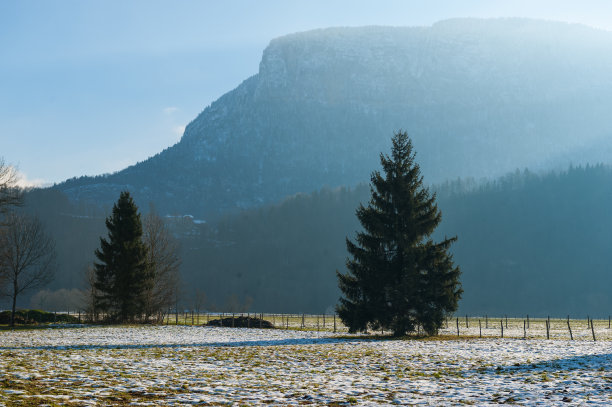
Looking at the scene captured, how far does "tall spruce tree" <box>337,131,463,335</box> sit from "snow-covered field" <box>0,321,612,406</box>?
38.2 ft

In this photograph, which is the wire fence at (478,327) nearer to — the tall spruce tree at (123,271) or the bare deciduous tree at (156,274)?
the bare deciduous tree at (156,274)

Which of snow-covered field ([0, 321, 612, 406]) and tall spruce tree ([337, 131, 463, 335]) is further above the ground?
tall spruce tree ([337, 131, 463, 335])

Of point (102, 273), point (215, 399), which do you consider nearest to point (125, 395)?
point (215, 399)

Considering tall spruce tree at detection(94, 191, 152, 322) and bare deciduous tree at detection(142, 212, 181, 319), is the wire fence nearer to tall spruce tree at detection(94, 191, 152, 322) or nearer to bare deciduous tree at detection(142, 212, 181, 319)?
bare deciduous tree at detection(142, 212, 181, 319)

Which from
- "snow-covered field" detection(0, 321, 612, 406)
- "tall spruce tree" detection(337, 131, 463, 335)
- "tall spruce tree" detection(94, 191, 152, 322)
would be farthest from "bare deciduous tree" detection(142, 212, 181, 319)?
"snow-covered field" detection(0, 321, 612, 406)

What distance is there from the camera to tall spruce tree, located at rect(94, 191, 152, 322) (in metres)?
52.2

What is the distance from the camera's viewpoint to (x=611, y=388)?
49.1 feet

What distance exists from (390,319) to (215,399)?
26675mm

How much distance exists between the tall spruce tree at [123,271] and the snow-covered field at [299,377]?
26.3 m

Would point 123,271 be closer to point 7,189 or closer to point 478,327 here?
point 7,189

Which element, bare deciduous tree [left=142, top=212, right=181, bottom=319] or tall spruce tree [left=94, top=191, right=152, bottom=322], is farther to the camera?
bare deciduous tree [left=142, top=212, right=181, bottom=319]

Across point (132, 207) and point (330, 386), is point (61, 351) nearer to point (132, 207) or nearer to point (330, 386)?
point (330, 386)

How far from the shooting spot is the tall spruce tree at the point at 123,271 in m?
52.2

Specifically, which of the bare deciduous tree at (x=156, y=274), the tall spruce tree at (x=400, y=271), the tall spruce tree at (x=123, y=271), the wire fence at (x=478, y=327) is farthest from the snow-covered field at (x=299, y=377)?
the bare deciduous tree at (x=156, y=274)
